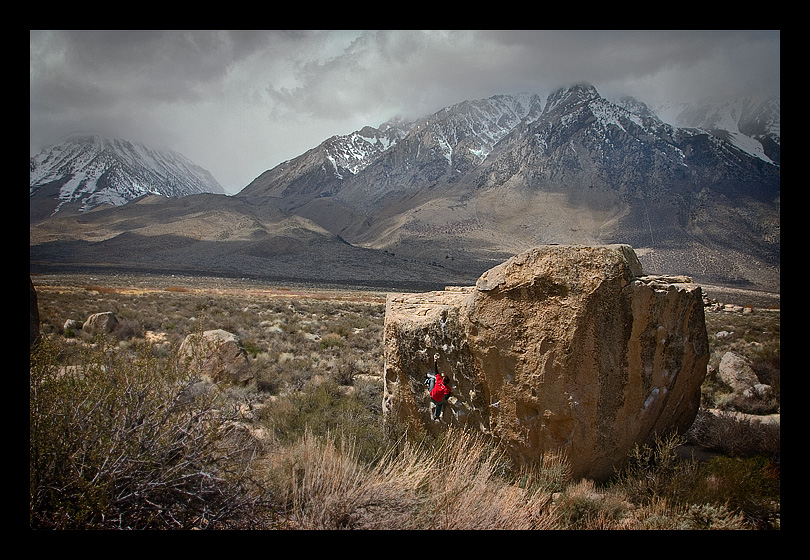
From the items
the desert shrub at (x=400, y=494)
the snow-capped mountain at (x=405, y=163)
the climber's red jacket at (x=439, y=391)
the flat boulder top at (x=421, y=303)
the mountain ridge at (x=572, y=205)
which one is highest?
the snow-capped mountain at (x=405, y=163)

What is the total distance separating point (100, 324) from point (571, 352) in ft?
42.6

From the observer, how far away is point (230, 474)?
3734mm

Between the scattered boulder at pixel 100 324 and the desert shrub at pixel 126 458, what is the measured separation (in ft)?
33.0

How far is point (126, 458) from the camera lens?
3.19 meters

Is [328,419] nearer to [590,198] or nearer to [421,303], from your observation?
[421,303]

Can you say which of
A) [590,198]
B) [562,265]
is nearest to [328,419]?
[562,265]

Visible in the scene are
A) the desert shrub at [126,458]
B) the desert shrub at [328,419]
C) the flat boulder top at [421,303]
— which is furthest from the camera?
the flat boulder top at [421,303]

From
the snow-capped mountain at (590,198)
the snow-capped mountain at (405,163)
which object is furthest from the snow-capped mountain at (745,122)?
the snow-capped mountain at (405,163)

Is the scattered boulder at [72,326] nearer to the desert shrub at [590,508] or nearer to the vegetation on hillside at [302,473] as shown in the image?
the vegetation on hillside at [302,473]

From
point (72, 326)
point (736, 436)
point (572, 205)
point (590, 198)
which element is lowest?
point (736, 436)

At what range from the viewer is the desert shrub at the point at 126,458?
9.87 ft

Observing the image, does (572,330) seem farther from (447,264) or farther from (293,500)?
(447,264)

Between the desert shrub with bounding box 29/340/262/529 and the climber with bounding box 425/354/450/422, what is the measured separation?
210 centimetres
